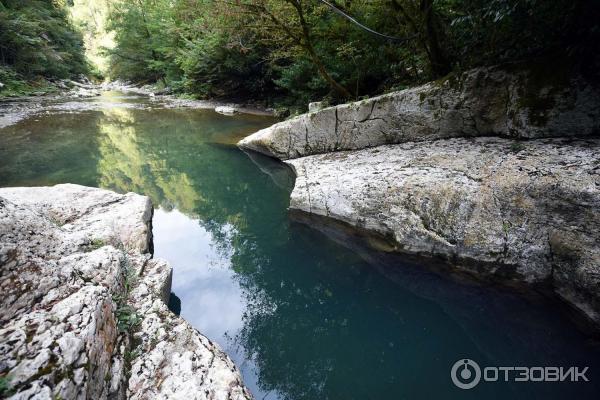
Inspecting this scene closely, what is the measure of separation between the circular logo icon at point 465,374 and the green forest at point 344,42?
12.8ft

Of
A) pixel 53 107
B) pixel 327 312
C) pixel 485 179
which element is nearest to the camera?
pixel 327 312

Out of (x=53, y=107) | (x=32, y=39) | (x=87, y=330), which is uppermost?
(x=32, y=39)

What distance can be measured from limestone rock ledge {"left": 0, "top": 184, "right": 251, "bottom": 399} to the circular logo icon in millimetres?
1987

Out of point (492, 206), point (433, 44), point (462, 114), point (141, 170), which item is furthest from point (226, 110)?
point (492, 206)

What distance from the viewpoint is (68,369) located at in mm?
1772

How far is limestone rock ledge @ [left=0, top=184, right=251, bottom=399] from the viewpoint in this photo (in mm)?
1759

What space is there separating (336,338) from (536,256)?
2447mm

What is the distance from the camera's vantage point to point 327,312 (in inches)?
149

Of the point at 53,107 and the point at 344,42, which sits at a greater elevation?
the point at 344,42

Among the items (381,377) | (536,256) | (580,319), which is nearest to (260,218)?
(381,377)

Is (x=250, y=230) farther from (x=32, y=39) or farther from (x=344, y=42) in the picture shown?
(x=32, y=39)

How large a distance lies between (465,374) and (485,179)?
2456 millimetres

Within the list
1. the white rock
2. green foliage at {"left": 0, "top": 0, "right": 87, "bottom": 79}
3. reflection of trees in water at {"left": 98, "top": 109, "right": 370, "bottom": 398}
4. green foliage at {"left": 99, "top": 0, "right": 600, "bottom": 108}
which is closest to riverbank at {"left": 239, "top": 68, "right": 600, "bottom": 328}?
green foliage at {"left": 99, "top": 0, "right": 600, "bottom": 108}

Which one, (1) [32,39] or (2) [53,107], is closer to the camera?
(2) [53,107]
